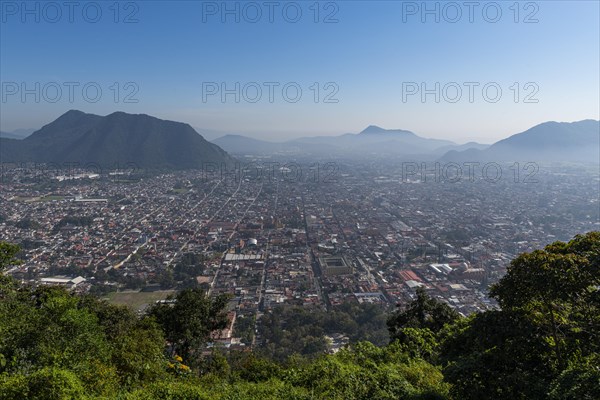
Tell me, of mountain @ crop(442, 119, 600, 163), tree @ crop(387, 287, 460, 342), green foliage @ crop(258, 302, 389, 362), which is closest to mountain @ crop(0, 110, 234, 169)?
green foliage @ crop(258, 302, 389, 362)

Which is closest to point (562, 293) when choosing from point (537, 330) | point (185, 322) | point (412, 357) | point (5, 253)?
point (537, 330)

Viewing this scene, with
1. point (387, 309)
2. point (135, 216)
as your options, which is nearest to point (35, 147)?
point (135, 216)

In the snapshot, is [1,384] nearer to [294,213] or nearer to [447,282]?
[447,282]

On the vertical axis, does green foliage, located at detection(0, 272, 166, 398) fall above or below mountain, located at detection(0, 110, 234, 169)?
below

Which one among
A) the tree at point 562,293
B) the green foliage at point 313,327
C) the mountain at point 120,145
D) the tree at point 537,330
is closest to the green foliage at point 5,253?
the tree at point 537,330

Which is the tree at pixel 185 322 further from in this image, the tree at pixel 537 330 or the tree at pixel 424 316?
the tree at pixel 537 330

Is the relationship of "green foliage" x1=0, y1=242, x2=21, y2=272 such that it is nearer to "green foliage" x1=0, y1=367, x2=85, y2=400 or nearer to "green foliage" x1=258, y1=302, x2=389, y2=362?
"green foliage" x1=0, y1=367, x2=85, y2=400
